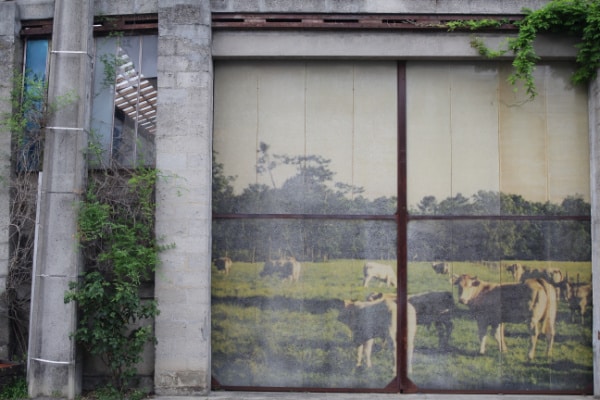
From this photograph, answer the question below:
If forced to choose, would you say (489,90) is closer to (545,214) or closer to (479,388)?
(545,214)

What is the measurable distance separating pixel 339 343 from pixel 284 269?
1.47 meters

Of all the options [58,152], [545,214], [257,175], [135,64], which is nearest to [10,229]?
[58,152]

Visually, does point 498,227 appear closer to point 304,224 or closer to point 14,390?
point 304,224

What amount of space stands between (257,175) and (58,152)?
3.11 metres

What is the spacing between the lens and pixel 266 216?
963cm

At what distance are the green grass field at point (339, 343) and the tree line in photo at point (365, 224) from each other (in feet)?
0.79

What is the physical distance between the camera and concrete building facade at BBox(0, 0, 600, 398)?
897cm

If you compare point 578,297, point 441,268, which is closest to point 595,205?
point 578,297

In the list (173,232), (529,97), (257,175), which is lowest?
(173,232)

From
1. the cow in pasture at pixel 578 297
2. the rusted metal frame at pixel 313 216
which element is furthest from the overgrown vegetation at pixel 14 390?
the cow in pasture at pixel 578 297

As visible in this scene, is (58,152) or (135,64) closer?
(58,152)

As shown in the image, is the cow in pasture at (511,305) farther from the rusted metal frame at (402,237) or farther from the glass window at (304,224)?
the glass window at (304,224)

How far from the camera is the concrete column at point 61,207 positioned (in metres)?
8.88

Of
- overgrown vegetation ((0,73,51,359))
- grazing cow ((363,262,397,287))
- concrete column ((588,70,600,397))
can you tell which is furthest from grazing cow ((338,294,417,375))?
overgrown vegetation ((0,73,51,359))
